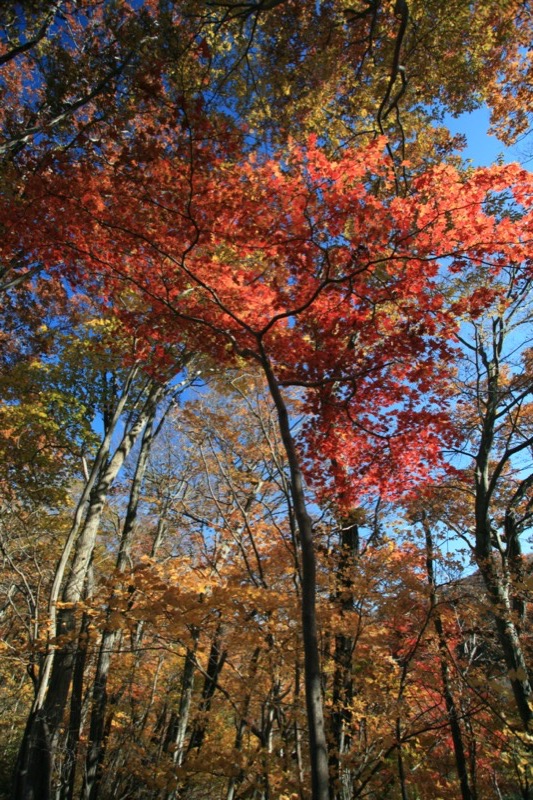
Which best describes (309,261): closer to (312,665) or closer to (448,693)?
(312,665)

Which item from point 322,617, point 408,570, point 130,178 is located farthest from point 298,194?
point 408,570

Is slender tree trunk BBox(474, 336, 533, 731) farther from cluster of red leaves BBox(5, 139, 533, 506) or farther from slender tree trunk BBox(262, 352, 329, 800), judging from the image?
slender tree trunk BBox(262, 352, 329, 800)

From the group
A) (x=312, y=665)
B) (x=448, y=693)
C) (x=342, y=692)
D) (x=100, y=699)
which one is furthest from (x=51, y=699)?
(x=448, y=693)

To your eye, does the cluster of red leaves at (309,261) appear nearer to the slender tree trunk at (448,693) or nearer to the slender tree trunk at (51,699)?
the slender tree trunk at (448,693)

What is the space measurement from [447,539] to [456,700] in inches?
140

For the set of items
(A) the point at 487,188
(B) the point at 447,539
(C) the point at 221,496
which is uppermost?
(A) the point at 487,188

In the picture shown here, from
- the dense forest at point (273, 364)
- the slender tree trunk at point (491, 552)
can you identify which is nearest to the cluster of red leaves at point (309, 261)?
the dense forest at point (273, 364)

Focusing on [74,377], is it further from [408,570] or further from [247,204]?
[408,570]

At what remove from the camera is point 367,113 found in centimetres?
704

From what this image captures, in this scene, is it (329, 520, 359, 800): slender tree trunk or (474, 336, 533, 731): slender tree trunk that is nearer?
(329, 520, 359, 800): slender tree trunk

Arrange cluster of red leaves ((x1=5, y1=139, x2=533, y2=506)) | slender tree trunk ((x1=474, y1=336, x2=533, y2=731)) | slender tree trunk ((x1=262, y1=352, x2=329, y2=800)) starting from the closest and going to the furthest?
slender tree trunk ((x1=262, y1=352, x2=329, y2=800)) < cluster of red leaves ((x1=5, y1=139, x2=533, y2=506)) < slender tree trunk ((x1=474, y1=336, x2=533, y2=731))

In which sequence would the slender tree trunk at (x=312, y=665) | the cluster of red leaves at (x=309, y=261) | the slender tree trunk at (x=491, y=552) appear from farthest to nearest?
the slender tree trunk at (x=491, y=552) → the cluster of red leaves at (x=309, y=261) → the slender tree trunk at (x=312, y=665)

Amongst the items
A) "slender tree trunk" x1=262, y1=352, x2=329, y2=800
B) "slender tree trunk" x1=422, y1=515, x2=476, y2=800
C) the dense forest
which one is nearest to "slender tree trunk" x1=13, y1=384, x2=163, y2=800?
the dense forest

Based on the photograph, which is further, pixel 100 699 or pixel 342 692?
pixel 100 699
